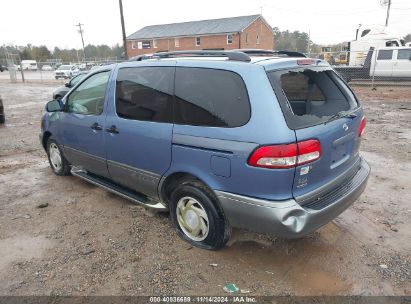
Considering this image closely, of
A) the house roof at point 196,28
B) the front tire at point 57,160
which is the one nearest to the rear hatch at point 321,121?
the front tire at point 57,160

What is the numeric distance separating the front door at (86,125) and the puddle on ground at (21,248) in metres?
1.09

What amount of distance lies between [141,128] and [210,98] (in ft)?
2.98

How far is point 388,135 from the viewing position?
7.90 meters

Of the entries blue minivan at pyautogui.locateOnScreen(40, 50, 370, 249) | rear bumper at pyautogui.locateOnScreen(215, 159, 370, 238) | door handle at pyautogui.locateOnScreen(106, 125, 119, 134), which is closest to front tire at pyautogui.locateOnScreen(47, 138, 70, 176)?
blue minivan at pyautogui.locateOnScreen(40, 50, 370, 249)

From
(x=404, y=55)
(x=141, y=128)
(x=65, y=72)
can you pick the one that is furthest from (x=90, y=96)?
(x=65, y=72)

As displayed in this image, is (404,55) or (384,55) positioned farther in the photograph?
(384,55)

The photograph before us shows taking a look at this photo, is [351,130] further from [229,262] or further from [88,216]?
[88,216]

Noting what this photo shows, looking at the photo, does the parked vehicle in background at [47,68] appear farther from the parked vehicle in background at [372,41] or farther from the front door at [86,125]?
the front door at [86,125]

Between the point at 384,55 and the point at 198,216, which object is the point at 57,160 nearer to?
the point at 198,216

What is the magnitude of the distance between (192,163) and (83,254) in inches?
57.1

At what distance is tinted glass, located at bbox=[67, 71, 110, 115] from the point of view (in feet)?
13.6

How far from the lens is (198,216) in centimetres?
329

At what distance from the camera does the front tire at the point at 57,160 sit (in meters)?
5.30

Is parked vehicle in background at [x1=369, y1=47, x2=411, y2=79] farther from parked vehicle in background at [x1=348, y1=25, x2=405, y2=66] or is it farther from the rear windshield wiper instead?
the rear windshield wiper
